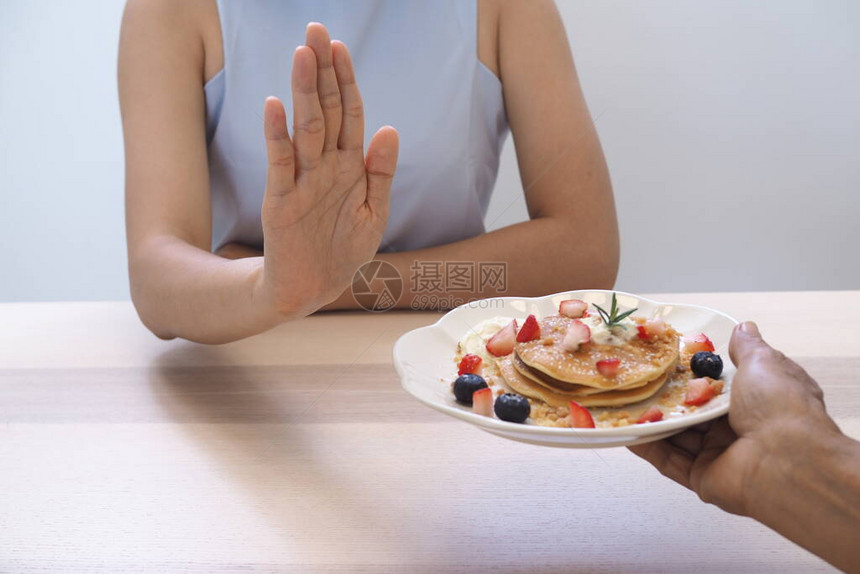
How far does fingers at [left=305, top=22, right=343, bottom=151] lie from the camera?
1.92 feet

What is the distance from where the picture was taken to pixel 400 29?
3.76 feet

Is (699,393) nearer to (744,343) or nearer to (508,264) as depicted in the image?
(744,343)

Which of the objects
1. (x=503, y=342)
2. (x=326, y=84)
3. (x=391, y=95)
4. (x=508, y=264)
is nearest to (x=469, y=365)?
(x=503, y=342)

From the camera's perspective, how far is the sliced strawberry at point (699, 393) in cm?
59

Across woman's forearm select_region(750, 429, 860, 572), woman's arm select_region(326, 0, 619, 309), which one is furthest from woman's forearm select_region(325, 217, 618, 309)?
woman's forearm select_region(750, 429, 860, 572)

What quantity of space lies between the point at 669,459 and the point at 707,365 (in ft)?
0.30

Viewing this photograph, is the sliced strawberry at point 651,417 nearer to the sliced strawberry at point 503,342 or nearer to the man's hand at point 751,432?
the man's hand at point 751,432

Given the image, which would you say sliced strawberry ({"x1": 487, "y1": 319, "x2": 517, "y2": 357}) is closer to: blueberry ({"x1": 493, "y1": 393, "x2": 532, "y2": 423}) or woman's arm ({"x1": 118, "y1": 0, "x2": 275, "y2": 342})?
blueberry ({"x1": 493, "y1": 393, "x2": 532, "y2": 423})

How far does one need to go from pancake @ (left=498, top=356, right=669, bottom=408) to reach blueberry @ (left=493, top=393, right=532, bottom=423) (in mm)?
43

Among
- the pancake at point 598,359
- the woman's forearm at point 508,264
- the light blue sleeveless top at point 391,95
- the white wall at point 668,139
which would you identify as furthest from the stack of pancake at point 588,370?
the white wall at point 668,139

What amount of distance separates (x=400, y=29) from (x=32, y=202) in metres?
1.63

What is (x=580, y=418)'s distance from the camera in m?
0.56

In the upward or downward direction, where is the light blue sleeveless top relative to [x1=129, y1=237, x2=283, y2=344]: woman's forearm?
upward

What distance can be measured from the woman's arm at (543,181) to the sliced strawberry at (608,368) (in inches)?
14.4
